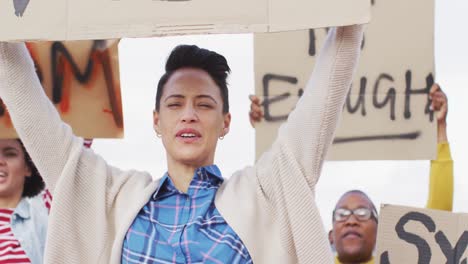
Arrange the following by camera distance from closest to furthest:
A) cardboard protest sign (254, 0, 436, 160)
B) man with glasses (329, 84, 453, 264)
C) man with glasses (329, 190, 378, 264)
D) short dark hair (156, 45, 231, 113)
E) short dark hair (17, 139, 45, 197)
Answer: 1. short dark hair (156, 45, 231, 113)
2. short dark hair (17, 139, 45, 197)
3. cardboard protest sign (254, 0, 436, 160)
4. man with glasses (329, 84, 453, 264)
5. man with glasses (329, 190, 378, 264)

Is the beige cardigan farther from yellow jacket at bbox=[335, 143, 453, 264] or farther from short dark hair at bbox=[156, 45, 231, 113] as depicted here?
yellow jacket at bbox=[335, 143, 453, 264]

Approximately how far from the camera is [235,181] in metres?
2.85

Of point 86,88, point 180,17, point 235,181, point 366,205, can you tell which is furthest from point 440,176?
point 180,17

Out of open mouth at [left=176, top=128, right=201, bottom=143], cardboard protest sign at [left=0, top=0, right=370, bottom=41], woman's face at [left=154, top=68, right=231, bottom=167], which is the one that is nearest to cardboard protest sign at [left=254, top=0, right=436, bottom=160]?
woman's face at [left=154, top=68, right=231, bottom=167]

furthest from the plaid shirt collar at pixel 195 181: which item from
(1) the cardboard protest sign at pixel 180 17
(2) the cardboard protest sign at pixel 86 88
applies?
(2) the cardboard protest sign at pixel 86 88

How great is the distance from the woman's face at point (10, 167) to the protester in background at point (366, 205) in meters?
0.83

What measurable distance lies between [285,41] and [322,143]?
4.98 feet

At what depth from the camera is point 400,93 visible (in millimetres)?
4188

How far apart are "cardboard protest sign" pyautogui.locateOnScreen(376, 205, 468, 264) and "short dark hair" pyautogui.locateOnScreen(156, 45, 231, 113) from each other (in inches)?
45.8

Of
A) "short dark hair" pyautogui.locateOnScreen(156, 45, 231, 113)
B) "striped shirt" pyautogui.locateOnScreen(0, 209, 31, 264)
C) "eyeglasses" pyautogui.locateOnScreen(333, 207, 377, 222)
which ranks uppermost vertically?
"short dark hair" pyautogui.locateOnScreen(156, 45, 231, 113)

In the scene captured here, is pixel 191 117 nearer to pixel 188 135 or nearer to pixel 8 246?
pixel 188 135

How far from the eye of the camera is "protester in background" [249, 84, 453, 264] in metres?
4.18

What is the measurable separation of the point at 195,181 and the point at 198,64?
0.32 metres

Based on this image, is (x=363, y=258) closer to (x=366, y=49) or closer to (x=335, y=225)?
(x=335, y=225)
